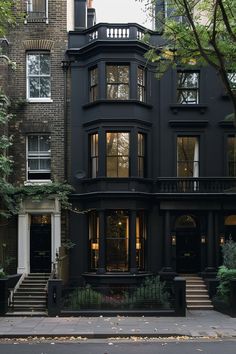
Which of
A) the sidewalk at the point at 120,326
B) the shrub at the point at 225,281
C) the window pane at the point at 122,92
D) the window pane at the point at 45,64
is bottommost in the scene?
the sidewalk at the point at 120,326

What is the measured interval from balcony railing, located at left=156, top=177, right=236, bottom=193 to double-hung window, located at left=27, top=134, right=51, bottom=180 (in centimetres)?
505

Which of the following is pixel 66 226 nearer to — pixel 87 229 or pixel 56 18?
pixel 87 229

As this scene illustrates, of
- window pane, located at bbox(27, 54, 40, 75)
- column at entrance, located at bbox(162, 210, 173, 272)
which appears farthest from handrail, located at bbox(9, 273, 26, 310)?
window pane, located at bbox(27, 54, 40, 75)

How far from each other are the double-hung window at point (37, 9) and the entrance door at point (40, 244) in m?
9.21

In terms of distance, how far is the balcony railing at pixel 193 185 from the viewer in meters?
23.9

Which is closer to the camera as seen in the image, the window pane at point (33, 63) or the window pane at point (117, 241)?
the window pane at point (117, 241)

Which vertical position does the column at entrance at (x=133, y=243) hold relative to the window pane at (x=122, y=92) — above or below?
below

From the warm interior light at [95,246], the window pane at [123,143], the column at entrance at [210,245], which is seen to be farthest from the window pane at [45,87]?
the column at entrance at [210,245]

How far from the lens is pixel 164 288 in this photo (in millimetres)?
20406

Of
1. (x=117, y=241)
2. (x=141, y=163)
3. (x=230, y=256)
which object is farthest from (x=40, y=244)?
(x=230, y=256)

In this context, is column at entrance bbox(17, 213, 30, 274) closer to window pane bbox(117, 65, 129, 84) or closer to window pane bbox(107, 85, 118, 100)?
window pane bbox(107, 85, 118, 100)

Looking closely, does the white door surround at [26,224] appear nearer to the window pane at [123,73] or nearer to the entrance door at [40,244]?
the entrance door at [40,244]

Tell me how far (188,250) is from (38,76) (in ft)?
34.3

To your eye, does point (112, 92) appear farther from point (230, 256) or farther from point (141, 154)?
point (230, 256)
